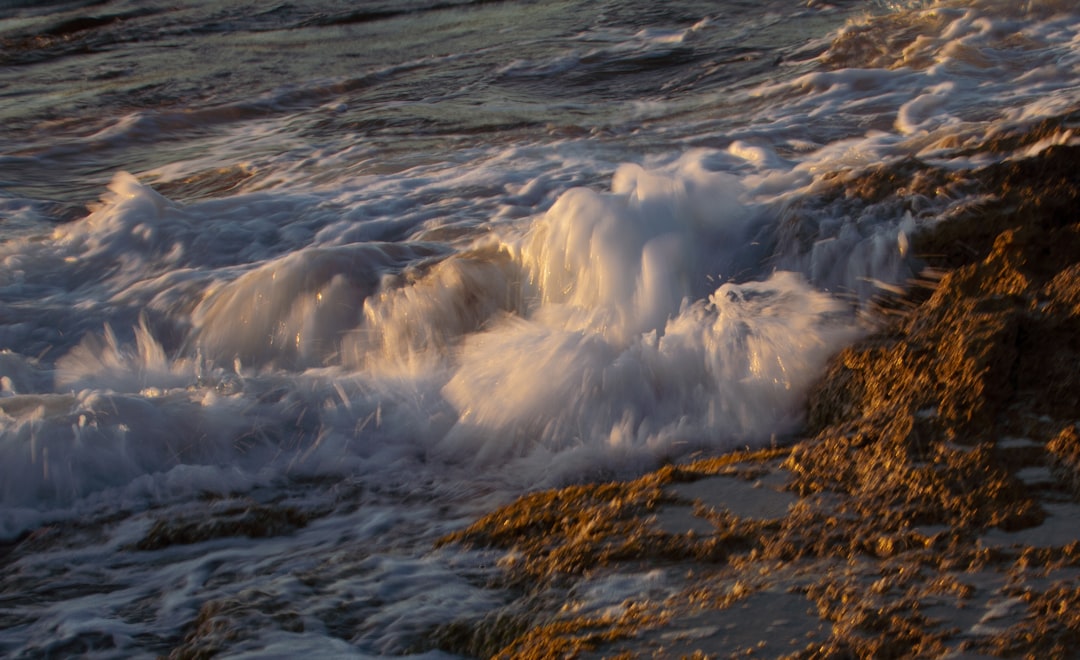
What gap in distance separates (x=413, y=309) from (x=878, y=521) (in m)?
2.02

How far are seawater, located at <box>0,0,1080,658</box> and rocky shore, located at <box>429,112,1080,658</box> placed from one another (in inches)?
6.4

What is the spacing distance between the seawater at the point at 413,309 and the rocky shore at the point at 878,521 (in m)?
0.16

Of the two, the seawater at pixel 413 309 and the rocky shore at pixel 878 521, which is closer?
the rocky shore at pixel 878 521

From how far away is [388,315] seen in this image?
11.7ft

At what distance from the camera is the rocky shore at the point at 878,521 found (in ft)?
5.20

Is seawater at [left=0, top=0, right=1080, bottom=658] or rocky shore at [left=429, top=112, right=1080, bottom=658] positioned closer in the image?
rocky shore at [left=429, top=112, right=1080, bottom=658]

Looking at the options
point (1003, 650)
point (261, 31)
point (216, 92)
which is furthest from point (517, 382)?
point (261, 31)

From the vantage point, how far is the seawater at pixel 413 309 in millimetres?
2355

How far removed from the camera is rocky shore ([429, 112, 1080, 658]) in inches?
62.4

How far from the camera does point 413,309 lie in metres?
3.55

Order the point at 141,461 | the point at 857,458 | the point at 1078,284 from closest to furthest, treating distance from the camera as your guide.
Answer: the point at 857,458, the point at 1078,284, the point at 141,461

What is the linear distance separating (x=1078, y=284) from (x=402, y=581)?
153cm

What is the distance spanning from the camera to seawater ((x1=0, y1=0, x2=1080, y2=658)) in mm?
2355

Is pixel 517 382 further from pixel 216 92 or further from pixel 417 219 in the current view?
pixel 216 92
